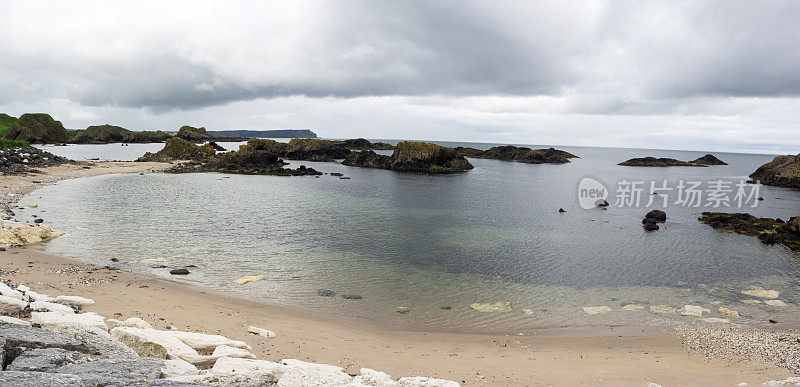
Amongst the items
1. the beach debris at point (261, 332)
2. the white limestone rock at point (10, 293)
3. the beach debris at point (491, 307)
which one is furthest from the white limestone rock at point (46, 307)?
the beach debris at point (491, 307)

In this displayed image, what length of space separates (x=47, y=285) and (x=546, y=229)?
31789 mm

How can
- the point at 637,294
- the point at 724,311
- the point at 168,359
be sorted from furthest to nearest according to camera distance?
the point at 637,294
the point at 724,311
the point at 168,359

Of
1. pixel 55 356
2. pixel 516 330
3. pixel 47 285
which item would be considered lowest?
pixel 516 330

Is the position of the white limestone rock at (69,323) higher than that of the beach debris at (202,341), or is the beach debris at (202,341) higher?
the white limestone rock at (69,323)

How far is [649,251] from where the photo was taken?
89.4 feet

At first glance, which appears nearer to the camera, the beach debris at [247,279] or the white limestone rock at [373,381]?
the white limestone rock at [373,381]

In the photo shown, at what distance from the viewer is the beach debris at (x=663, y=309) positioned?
Answer: 1647cm

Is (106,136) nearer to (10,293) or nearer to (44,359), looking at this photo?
(10,293)

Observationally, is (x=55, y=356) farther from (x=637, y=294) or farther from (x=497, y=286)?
(x=637, y=294)

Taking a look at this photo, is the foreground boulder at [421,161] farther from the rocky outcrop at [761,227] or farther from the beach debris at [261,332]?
→ the beach debris at [261,332]

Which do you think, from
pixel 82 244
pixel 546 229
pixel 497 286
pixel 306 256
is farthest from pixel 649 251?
pixel 82 244

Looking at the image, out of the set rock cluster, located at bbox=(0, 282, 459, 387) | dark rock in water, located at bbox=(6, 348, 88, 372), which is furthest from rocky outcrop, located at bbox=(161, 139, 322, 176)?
dark rock in water, located at bbox=(6, 348, 88, 372)

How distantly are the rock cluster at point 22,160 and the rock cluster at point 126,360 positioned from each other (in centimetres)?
5734

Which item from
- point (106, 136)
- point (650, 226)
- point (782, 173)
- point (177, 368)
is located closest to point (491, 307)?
point (177, 368)
